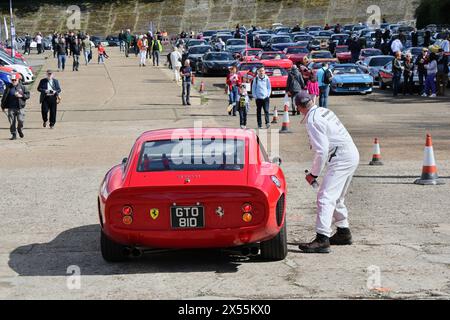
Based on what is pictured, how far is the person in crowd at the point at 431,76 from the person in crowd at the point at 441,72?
16 centimetres

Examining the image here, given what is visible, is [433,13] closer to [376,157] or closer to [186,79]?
[186,79]

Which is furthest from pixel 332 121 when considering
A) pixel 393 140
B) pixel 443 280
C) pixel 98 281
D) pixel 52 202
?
pixel 393 140

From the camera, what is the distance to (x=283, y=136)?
2300 centimetres

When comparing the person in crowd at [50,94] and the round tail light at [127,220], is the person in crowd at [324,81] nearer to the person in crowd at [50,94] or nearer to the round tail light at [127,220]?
the person in crowd at [50,94]

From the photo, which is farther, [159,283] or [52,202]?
[52,202]

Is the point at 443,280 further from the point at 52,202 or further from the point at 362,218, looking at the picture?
the point at 52,202

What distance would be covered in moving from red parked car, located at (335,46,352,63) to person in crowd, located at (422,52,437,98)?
17.2 m

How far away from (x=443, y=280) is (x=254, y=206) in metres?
1.83

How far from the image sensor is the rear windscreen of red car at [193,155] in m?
9.52

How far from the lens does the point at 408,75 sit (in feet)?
116

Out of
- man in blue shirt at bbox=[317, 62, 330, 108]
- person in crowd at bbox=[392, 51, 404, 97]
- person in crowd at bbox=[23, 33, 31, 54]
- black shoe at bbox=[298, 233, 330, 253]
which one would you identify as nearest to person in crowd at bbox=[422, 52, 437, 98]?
person in crowd at bbox=[392, 51, 404, 97]

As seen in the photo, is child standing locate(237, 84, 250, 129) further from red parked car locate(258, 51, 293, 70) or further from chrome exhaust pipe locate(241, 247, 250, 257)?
red parked car locate(258, 51, 293, 70)

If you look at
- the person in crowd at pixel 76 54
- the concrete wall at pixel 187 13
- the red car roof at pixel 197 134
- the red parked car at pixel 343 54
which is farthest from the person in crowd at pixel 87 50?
the red car roof at pixel 197 134

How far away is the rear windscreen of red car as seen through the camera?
9523mm
